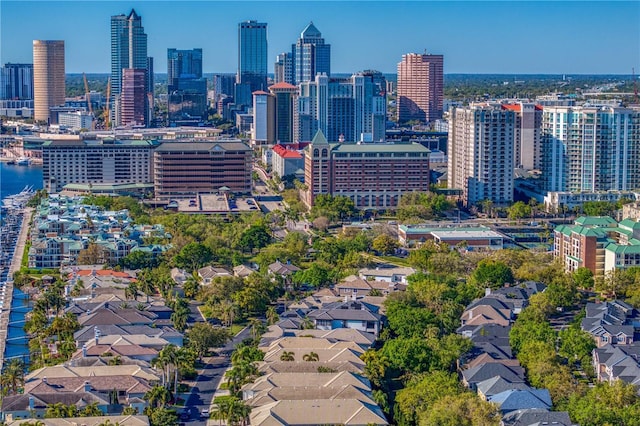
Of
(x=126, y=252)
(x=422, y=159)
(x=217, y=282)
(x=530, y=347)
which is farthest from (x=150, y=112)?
(x=530, y=347)

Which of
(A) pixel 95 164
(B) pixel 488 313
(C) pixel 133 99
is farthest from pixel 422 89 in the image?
(B) pixel 488 313

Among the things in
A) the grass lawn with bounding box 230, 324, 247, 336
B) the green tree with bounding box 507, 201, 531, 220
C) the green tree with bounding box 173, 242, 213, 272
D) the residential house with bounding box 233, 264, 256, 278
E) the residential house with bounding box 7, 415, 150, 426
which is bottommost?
the grass lawn with bounding box 230, 324, 247, 336

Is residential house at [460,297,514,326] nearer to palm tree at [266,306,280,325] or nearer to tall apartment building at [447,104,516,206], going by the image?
palm tree at [266,306,280,325]

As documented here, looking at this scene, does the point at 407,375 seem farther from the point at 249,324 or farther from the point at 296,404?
the point at 249,324

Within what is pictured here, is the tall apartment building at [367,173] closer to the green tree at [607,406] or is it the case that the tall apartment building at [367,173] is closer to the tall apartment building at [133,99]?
the green tree at [607,406]

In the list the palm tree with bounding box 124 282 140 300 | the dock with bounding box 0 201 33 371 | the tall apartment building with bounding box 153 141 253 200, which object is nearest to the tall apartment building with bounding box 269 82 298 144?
the tall apartment building with bounding box 153 141 253 200

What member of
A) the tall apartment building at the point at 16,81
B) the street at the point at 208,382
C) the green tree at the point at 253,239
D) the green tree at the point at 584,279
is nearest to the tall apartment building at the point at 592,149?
A: the green tree at the point at 253,239

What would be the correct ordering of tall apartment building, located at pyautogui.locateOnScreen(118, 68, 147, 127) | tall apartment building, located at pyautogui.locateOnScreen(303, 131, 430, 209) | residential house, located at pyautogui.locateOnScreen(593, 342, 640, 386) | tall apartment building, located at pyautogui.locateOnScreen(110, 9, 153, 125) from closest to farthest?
1. residential house, located at pyautogui.locateOnScreen(593, 342, 640, 386)
2. tall apartment building, located at pyautogui.locateOnScreen(303, 131, 430, 209)
3. tall apartment building, located at pyautogui.locateOnScreen(118, 68, 147, 127)
4. tall apartment building, located at pyautogui.locateOnScreen(110, 9, 153, 125)
